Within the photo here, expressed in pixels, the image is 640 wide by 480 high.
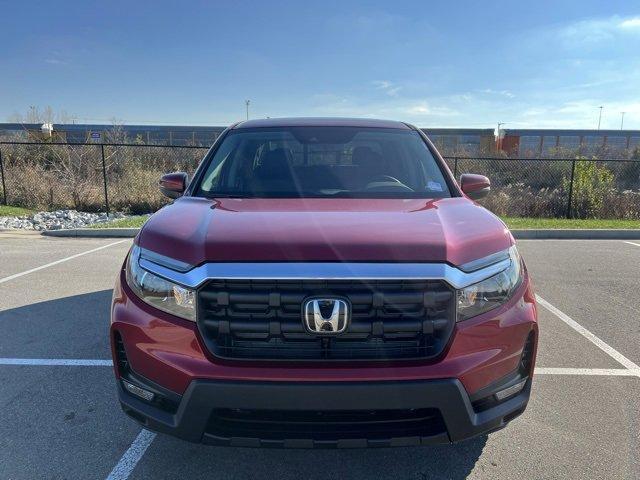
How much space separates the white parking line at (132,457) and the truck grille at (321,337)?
0.98m

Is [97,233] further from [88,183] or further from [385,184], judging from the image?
[385,184]

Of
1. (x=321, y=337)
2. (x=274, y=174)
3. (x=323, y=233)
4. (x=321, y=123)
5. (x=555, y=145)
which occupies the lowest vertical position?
(x=321, y=337)

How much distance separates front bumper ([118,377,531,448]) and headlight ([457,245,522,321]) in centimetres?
31

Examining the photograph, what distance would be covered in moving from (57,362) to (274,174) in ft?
7.28

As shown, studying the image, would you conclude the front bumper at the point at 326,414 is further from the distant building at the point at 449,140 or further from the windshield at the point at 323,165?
the distant building at the point at 449,140

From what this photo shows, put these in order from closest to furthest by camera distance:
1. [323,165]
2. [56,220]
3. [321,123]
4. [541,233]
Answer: [323,165] < [321,123] < [541,233] < [56,220]

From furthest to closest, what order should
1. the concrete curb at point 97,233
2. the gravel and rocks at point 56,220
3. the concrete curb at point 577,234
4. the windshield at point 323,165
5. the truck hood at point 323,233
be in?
the gravel and rocks at point 56,220 → the concrete curb at point 577,234 → the concrete curb at point 97,233 → the windshield at point 323,165 → the truck hood at point 323,233

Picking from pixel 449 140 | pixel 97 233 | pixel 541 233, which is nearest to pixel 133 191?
pixel 97 233

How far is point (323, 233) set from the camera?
2064 mm

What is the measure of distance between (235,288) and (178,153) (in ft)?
53.0

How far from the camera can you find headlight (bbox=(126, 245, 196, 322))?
200cm

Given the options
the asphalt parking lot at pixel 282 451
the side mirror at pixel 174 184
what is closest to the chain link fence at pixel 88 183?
the asphalt parking lot at pixel 282 451

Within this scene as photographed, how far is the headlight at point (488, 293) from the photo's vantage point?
6.56 feet

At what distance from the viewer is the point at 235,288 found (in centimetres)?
195
